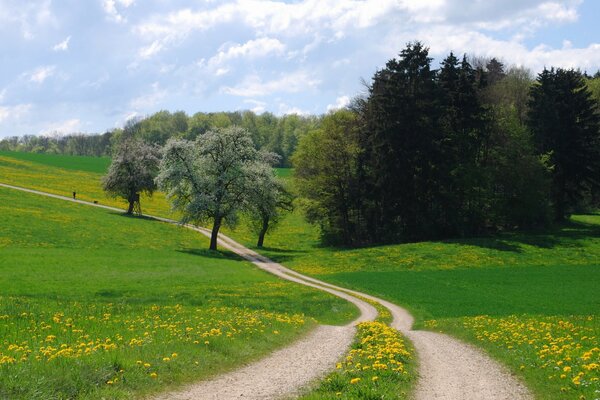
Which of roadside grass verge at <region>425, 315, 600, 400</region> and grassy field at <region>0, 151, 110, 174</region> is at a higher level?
grassy field at <region>0, 151, 110, 174</region>

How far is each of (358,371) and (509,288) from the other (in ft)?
101

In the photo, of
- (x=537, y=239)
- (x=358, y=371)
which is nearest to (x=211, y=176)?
(x=537, y=239)

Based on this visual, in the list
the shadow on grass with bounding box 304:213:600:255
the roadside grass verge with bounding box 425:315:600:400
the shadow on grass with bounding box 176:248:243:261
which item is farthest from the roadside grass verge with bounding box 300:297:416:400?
the shadow on grass with bounding box 304:213:600:255

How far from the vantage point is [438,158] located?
59844 millimetres

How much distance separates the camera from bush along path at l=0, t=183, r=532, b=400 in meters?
11.0

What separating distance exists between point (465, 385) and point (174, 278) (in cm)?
2992

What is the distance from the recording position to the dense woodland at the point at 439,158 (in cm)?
6000

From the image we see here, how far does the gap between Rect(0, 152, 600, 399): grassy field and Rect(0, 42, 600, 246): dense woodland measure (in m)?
4.66

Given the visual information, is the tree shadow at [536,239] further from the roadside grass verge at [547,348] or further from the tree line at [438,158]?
the roadside grass verge at [547,348]

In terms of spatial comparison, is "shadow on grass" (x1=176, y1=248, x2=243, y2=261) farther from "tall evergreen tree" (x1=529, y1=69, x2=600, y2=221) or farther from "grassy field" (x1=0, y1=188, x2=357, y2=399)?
"tall evergreen tree" (x1=529, y1=69, x2=600, y2=221)

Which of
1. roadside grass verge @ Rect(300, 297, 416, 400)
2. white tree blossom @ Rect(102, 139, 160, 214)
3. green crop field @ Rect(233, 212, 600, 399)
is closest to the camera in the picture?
roadside grass verge @ Rect(300, 297, 416, 400)

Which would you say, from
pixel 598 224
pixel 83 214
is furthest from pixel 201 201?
pixel 598 224

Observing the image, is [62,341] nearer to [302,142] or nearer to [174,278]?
[174,278]

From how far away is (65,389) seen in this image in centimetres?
951
